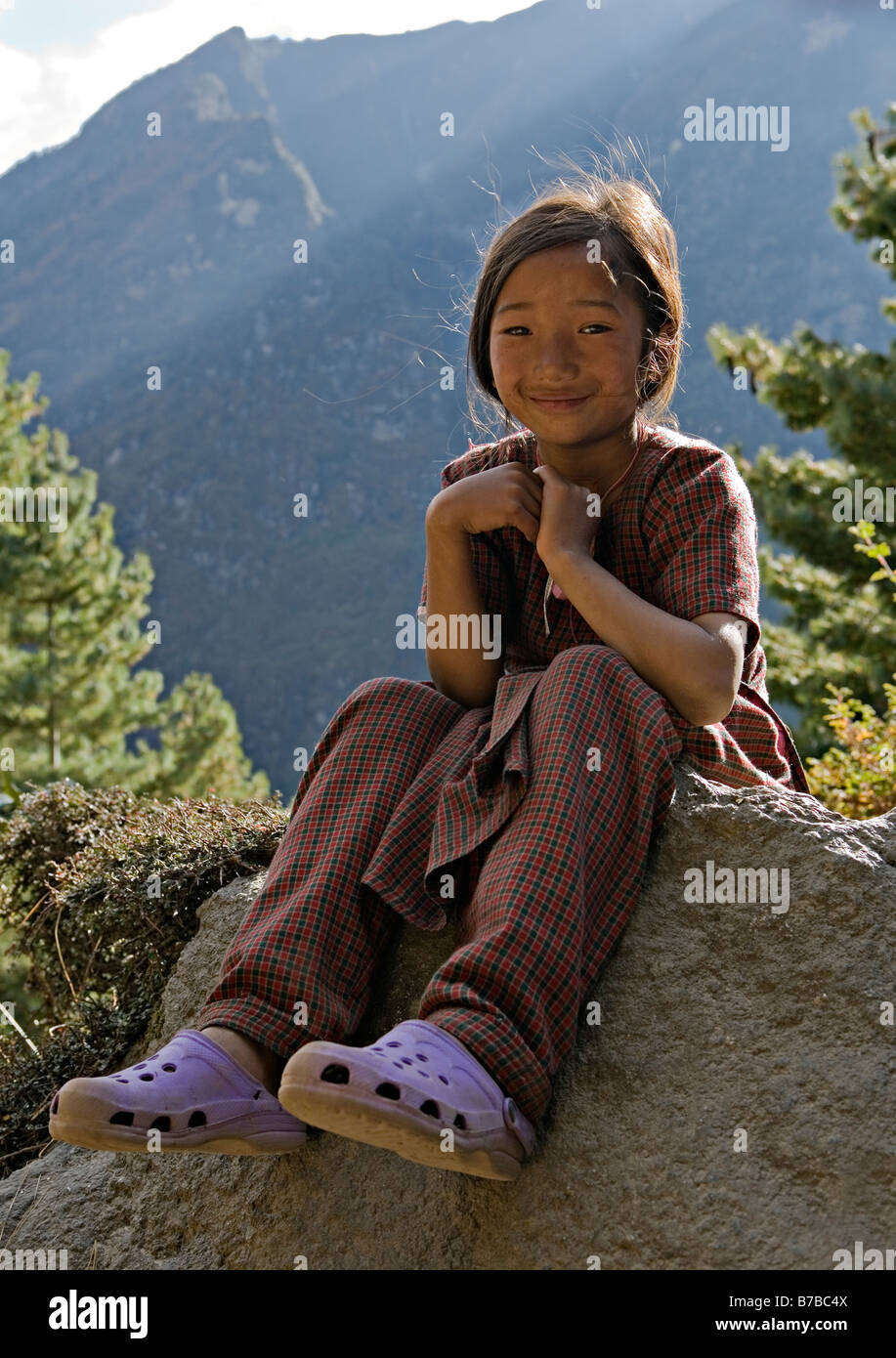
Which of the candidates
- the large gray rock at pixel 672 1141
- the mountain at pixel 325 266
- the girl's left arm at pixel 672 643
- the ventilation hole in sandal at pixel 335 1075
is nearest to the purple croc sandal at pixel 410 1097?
the ventilation hole in sandal at pixel 335 1075

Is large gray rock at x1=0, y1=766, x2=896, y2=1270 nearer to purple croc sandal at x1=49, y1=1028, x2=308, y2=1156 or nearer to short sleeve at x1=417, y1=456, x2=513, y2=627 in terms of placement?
purple croc sandal at x1=49, y1=1028, x2=308, y2=1156

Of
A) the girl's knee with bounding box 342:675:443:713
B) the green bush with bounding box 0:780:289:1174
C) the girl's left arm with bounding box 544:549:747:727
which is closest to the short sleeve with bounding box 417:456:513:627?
the girl's knee with bounding box 342:675:443:713

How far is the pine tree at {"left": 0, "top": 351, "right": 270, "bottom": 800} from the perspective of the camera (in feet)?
46.6

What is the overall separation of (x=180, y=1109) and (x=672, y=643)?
117 centimetres

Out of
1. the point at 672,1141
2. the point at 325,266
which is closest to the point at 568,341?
the point at 672,1141

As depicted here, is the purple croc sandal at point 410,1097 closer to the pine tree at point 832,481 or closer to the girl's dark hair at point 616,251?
the girl's dark hair at point 616,251

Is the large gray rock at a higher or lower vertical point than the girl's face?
lower

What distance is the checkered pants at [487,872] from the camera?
199 cm

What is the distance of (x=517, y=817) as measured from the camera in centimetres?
220

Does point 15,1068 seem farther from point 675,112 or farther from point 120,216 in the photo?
point 120,216

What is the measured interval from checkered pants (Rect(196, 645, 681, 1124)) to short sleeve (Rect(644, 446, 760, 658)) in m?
0.23

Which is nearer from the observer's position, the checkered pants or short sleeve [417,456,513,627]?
the checkered pants

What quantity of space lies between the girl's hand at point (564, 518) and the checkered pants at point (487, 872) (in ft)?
0.83

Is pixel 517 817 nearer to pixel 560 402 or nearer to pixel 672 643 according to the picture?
pixel 672 643
